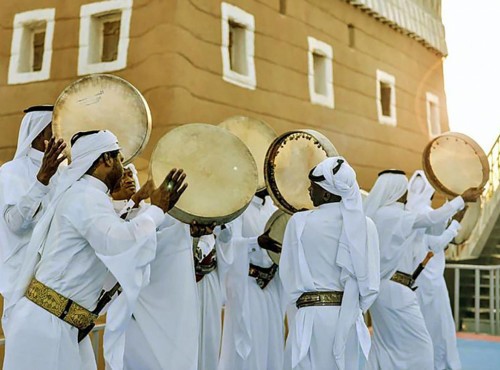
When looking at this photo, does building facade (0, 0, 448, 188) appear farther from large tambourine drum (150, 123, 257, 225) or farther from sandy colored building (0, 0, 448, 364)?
large tambourine drum (150, 123, 257, 225)

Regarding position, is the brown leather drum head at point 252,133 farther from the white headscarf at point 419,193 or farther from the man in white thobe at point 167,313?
the white headscarf at point 419,193

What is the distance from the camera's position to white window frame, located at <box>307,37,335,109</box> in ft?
28.6

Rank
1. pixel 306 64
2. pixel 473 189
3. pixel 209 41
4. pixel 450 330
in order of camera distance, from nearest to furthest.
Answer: pixel 473 189
pixel 450 330
pixel 209 41
pixel 306 64

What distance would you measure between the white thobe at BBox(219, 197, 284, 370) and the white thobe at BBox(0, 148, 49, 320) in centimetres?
139

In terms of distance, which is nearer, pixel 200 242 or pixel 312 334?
pixel 312 334

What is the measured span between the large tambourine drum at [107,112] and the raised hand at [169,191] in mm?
802

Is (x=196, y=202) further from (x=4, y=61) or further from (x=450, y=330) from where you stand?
(x=4, y=61)

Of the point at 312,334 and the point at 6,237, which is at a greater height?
the point at 6,237

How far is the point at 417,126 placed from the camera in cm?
1120

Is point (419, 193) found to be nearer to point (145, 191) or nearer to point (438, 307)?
point (438, 307)

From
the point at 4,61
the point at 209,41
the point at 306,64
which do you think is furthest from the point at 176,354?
the point at 306,64

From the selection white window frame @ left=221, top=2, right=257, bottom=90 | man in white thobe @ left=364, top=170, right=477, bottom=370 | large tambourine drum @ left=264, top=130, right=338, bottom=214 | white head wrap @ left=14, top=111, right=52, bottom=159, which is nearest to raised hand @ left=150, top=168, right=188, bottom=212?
white head wrap @ left=14, top=111, right=52, bottom=159

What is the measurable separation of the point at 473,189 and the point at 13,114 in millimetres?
5024

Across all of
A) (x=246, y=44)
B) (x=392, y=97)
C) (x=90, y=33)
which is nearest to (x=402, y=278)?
(x=246, y=44)
